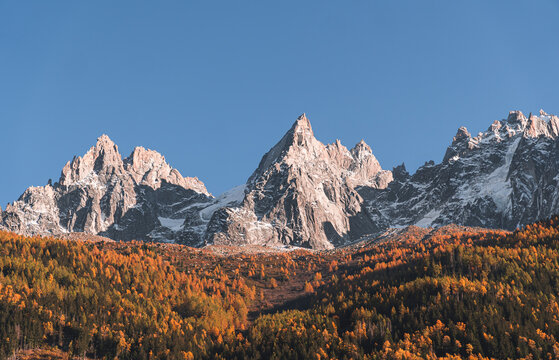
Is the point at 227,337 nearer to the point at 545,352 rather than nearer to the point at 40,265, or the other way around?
the point at 40,265

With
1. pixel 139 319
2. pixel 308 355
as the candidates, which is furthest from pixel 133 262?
pixel 308 355

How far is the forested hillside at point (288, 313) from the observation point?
11425 cm

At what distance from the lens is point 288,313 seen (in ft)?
510

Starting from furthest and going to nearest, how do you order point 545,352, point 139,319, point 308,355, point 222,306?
point 222,306 < point 139,319 < point 308,355 < point 545,352

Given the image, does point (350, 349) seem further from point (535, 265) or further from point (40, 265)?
point (40, 265)

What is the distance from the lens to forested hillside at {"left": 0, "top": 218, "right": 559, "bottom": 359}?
114250 millimetres

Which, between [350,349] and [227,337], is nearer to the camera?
[350,349]

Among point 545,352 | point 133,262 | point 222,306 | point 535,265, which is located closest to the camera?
point 545,352

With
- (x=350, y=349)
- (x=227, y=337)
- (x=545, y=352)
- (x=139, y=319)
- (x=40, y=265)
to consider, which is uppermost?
(x=40, y=265)

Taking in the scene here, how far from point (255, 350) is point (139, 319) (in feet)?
112

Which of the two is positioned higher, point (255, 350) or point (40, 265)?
point (40, 265)

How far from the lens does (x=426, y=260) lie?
177 m

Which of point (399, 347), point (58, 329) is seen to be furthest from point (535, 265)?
point (58, 329)

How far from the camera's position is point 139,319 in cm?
13138
